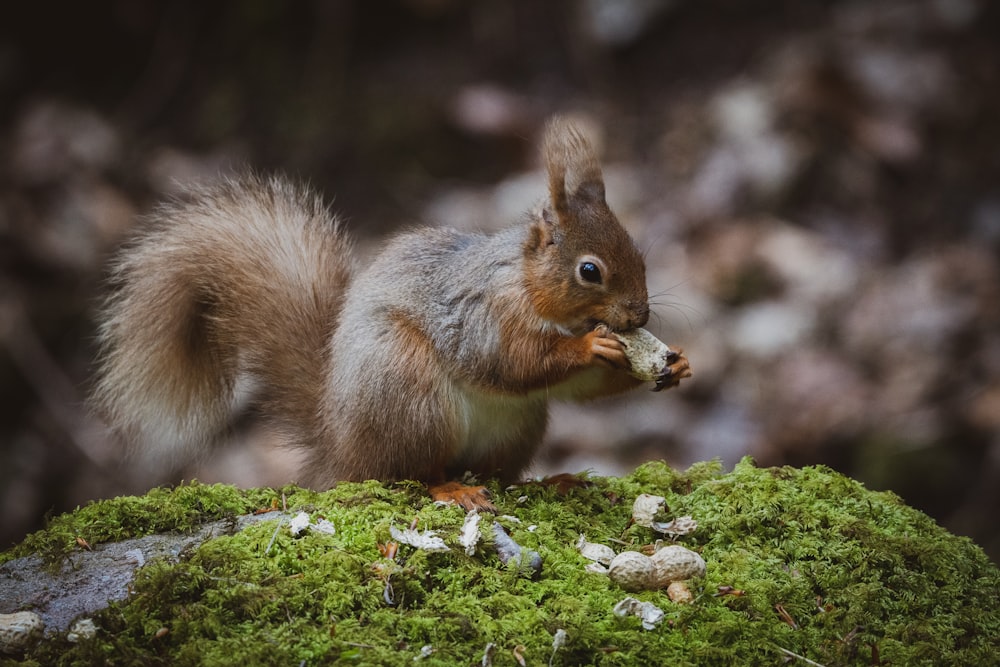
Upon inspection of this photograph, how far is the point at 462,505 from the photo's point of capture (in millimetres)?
2088

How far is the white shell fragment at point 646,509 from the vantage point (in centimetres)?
203

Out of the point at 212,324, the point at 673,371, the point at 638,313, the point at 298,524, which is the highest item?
the point at 638,313

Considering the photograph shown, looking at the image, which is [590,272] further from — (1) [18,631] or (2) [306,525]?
(1) [18,631]

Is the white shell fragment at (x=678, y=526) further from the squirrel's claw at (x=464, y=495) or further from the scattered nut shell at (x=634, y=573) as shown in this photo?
the squirrel's claw at (x=464, y=495)

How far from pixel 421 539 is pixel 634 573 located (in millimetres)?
378

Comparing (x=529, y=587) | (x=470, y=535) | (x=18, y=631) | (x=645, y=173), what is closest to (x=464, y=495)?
(x=470, y=535)

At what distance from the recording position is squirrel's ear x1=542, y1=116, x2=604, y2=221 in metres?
2.27

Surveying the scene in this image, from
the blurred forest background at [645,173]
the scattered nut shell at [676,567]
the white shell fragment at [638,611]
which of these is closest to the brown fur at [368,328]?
the scattered nut shell at [676,567]

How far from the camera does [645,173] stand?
4930 millimetres

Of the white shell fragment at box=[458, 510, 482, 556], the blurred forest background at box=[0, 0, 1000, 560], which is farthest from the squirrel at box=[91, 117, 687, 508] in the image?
the blurred forest background at box=[0, 0, 1000, 560]

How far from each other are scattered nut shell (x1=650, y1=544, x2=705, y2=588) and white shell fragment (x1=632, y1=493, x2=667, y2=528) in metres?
0.23

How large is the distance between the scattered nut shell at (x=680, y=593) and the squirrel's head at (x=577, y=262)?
0.66 meters

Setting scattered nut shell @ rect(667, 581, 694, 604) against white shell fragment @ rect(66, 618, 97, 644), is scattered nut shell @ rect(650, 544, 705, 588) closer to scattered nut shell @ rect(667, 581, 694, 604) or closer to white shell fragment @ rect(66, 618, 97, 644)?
scattered nut shell @ rect(667, 581, 694, 604)

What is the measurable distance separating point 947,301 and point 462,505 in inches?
110
